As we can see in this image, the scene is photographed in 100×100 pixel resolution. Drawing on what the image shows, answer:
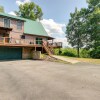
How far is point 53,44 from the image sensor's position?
3141 cm

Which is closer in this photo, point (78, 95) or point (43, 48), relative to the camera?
point (78, 95)

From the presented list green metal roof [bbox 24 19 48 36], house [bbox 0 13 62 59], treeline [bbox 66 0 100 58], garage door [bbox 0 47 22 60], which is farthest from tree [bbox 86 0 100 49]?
garage door [bbox 0 47 22 60]

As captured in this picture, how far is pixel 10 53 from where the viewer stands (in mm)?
26859

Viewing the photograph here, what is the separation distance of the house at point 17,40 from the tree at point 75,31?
1069cm

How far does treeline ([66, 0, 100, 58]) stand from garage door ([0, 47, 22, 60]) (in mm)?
18169

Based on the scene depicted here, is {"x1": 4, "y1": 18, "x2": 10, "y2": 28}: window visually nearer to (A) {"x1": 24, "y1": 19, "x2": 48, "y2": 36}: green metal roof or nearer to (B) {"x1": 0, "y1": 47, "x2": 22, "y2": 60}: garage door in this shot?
(A) {"x1": 24, "y1": 19, "x2": 48, "y2": 36}: green metal roof

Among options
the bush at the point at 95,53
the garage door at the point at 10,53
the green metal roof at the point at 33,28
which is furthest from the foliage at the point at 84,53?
the garage door at the point at 10,53

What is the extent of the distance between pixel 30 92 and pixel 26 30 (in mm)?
24572

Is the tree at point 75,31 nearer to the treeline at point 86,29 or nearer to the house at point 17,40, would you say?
the treeline at point 86,29

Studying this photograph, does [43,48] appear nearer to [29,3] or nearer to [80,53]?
[80,53]

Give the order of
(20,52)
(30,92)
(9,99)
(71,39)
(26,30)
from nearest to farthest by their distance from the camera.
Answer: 1. (9,99)
2. (30,92)
3. (20,52)
4. (26,30)
5. (71,39)

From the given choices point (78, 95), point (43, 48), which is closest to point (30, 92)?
point (78, 95)

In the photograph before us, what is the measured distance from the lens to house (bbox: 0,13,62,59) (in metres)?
25.7

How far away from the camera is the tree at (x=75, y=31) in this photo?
40.4 meters
